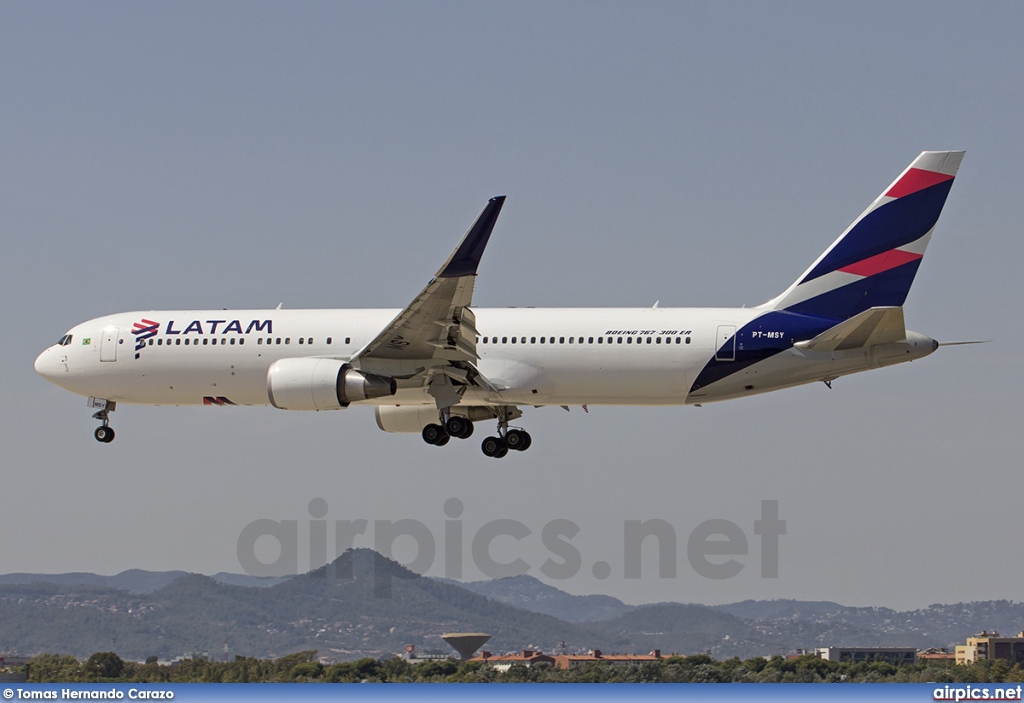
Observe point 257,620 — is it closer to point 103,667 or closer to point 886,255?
point 103,667

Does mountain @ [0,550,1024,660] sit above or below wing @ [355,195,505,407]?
below

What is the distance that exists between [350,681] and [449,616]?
282 ft

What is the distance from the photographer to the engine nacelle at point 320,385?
129ft

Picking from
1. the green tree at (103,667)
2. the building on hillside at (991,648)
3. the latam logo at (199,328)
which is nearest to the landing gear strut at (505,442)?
the latam logo at (199,328)

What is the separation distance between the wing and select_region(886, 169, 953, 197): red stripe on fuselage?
1192 centimetres

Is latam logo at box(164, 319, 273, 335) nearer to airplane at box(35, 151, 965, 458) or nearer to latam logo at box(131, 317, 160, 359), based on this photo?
airplane at box(35, 151, 965, 458)

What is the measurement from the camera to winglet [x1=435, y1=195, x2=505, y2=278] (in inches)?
1367

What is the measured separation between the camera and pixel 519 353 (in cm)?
4031

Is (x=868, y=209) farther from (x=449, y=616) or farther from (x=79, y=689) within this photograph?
(x=449, y=616)

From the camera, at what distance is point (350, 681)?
4578cm

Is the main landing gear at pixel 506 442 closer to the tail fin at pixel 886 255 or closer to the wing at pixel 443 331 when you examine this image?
the wing at pixel 443 331

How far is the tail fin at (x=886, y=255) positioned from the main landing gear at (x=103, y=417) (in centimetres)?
2137

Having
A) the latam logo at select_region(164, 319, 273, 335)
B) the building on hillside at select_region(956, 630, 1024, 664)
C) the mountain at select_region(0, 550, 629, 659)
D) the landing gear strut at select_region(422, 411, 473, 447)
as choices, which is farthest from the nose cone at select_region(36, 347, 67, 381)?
the building on hillside at select_region(956, 630, 1024, 664)

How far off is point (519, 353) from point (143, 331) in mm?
12505
